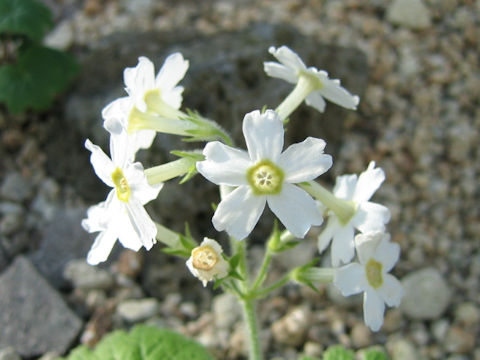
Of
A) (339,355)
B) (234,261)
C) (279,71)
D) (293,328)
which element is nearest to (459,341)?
(293,328)

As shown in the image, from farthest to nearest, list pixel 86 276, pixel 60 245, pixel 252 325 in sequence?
pixel 60 245, pixel 86 276, pixel 252 325

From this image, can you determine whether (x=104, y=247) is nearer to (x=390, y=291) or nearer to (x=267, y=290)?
(x=267, y=290)

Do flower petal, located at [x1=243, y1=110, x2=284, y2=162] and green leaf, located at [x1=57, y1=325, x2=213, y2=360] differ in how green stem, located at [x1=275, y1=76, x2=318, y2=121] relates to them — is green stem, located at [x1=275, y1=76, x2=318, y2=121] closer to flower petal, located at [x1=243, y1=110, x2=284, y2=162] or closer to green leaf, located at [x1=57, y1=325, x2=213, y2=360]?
flower petal, located at [x1=243, y1=110, x2=284, y2=162]

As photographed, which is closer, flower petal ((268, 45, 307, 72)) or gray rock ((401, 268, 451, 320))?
flower petal ((268, 45, 307, 72))

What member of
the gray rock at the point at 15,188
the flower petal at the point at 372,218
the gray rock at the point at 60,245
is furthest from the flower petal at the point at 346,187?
the gray rock at the point at 15,188

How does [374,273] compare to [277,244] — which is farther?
[277,244]

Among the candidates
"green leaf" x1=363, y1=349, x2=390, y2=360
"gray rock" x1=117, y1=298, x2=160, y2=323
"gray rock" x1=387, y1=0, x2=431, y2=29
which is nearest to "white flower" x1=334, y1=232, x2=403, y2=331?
A: "green leaf" x1=363, y1=349, x2=390, y2=360
